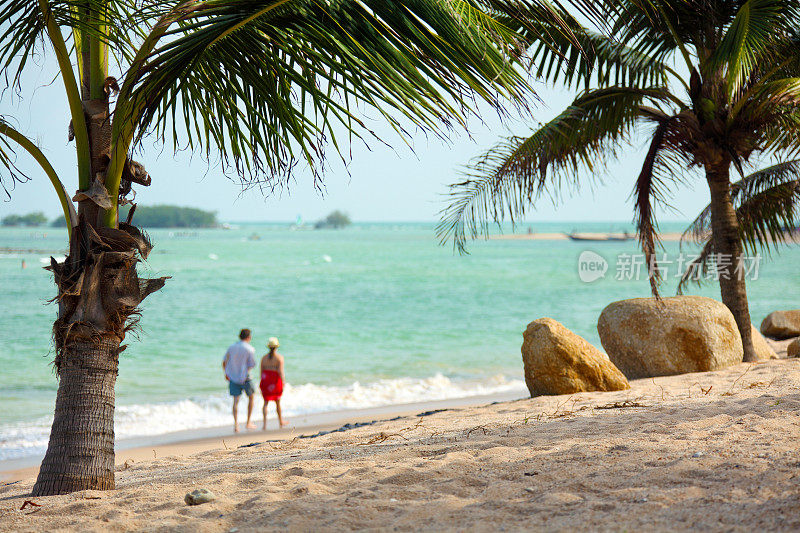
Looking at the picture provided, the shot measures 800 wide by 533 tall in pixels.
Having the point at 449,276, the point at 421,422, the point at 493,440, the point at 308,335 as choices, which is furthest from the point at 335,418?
the point at 449,276

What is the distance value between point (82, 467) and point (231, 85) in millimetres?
2468

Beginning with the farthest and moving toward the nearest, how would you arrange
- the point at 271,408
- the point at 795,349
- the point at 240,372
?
the point at 271,408, the point at 240,372, the point at 795,349

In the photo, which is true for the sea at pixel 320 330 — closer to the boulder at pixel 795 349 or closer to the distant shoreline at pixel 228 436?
the distant shoreline at pixel 228 436

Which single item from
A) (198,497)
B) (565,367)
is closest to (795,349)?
(565,367)

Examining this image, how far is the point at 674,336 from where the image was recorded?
7.62 meters

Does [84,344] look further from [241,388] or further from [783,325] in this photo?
[783,325]

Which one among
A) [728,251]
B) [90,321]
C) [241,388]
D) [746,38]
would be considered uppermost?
[746,38]

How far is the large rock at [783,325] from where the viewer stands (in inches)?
512

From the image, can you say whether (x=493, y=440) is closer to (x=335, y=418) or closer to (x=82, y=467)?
(x=82, y=467)

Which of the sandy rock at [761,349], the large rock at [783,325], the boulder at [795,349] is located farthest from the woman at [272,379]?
the large rock at [783,325]

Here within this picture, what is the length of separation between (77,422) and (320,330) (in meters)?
15.5

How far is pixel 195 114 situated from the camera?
13.5 ft

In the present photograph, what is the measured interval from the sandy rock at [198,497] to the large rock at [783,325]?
13168 mm

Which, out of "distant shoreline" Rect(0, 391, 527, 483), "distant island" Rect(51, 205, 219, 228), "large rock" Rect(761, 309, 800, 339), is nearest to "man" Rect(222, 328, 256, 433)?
"distant shoreline" Rect(0, 391, 527, 483)
